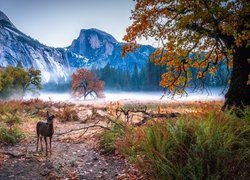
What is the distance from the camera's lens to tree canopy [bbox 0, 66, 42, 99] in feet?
226

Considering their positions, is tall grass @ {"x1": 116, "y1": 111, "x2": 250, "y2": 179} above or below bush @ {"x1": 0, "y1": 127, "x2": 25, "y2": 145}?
above

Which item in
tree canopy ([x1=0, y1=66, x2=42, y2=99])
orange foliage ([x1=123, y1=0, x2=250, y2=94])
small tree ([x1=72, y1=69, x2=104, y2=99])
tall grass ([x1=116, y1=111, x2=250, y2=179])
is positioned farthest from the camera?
small tree ([x1=72, y1=69, x2=104, y2=99])

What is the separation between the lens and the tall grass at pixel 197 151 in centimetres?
490

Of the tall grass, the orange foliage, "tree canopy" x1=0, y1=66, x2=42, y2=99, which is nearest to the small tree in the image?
"tree canopy" x1=0, y1=66, x2=42, y2=99

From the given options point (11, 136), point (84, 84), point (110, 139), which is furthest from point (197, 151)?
point (84, 84)

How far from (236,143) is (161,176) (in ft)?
5.87

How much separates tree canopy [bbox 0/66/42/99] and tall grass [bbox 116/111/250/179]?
67.0 m

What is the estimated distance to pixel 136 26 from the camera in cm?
1141

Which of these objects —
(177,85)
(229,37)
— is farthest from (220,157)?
(177,85)

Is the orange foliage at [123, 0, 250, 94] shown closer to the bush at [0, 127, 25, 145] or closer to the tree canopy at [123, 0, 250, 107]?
the tree canopy at [123, 0, 250, 107]

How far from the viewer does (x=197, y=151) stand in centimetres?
530

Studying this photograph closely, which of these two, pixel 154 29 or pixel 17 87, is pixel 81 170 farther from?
pixel 17 87

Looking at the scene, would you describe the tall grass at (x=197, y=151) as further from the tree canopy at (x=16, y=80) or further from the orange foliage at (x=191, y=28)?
the tree canopy at (x=16, y=80)

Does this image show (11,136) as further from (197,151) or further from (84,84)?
(84,84)
